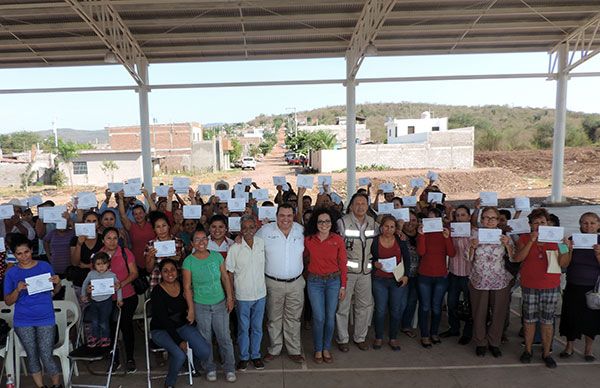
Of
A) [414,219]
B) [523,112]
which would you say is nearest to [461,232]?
[414,219]

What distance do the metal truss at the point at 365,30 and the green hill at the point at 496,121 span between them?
36748 mm

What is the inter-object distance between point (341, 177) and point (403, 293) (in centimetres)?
2270

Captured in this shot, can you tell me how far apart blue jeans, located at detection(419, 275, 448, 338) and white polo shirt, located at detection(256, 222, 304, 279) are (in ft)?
4.56

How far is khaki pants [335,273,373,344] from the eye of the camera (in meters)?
4.42

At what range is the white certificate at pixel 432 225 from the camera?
4.45 metres

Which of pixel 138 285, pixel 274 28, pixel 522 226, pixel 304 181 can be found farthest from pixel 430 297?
pixel 274 28

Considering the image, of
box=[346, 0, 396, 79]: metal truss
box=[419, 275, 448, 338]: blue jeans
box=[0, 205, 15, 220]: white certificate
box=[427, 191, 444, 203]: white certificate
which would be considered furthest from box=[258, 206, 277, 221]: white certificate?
box=[346, 0, 396, 79]: metal truss

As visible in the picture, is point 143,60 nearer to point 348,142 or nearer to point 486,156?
point 348,142

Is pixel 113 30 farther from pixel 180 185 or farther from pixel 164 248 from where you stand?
pixel 164 248

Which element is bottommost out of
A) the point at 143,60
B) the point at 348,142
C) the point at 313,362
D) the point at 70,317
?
the point at 313,362

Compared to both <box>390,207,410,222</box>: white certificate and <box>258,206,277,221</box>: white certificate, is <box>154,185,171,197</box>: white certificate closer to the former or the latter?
<box>258,206,277,221</box>: white certificate

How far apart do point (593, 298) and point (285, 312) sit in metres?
2.90

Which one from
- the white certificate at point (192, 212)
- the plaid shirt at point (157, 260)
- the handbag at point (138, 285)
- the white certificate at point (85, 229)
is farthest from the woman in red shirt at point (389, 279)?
the white certificate at point (85, 229)

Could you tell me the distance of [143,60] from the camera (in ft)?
39.8
